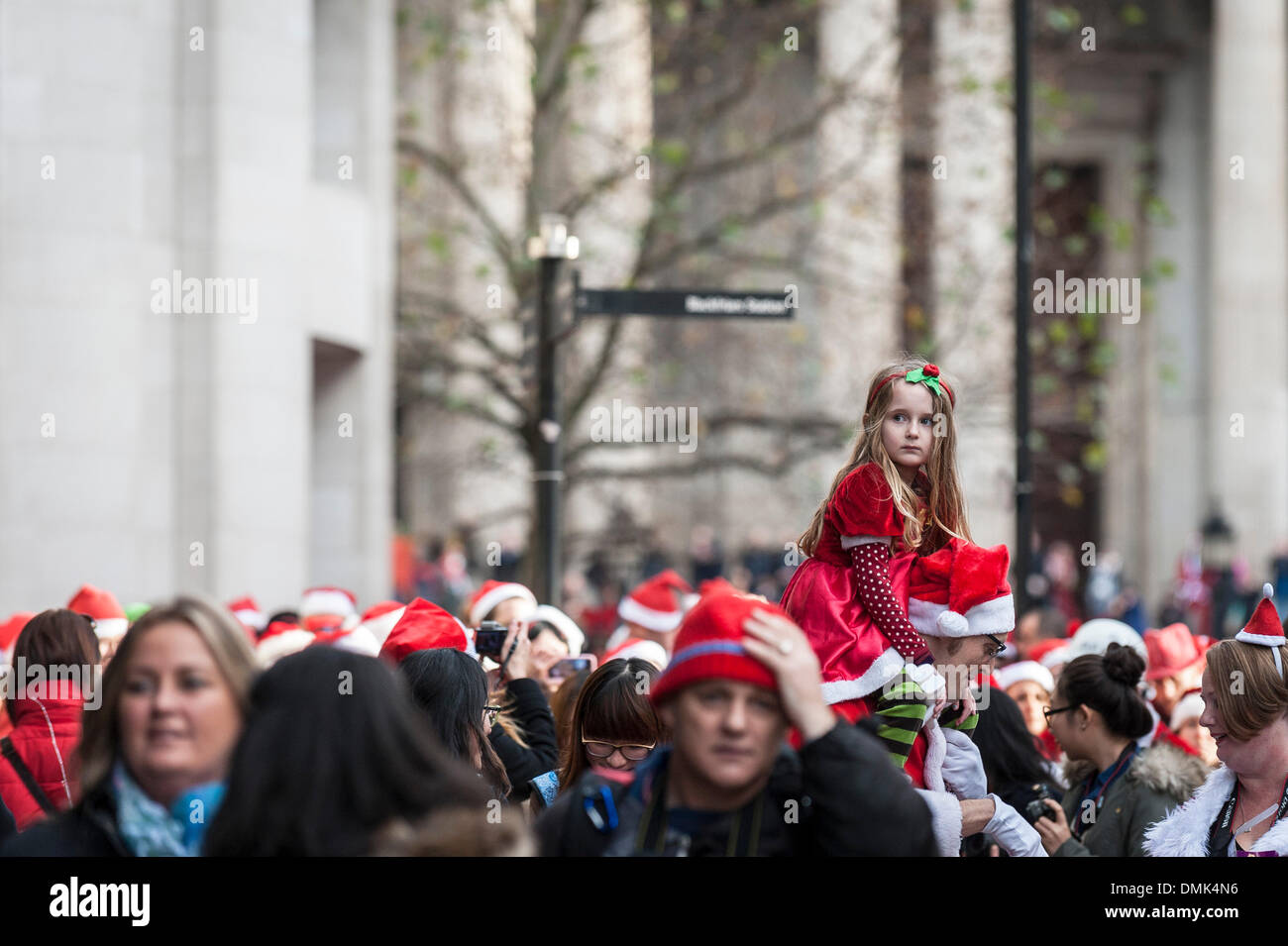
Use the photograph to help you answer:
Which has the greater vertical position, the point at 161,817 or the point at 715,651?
the point at 715,651

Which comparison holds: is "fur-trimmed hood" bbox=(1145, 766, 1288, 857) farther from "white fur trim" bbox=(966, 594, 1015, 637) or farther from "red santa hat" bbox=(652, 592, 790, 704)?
"red santa hat" bbox=(652, 592, 790, 704)

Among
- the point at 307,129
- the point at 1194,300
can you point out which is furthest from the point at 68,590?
the point at 1194,300

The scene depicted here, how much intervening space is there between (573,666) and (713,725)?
170 inches

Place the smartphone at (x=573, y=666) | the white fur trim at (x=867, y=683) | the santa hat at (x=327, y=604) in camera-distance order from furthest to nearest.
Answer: the santa hat at (x=327, y=604) < the smartphone at (x=573, y=666) < the white fur trim at (x=867, y=683)

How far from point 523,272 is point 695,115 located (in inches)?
140

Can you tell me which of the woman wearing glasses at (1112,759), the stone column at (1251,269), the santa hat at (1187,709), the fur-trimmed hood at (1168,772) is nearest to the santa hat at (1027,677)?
the santa hat at (1187,709)

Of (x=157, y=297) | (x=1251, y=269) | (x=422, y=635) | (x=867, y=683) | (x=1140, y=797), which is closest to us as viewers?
(x=867, y=683)

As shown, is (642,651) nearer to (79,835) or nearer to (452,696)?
(452,696)

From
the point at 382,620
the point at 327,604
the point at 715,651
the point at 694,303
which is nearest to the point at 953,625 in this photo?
the point at 715,651

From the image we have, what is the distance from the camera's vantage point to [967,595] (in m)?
5.00

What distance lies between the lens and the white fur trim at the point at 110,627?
8.63m

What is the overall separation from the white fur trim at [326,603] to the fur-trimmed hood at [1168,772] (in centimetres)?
595

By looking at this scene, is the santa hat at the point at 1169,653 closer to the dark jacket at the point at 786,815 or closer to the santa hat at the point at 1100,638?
the santa hat at the point at 1100,638

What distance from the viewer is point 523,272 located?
19.5 meters
